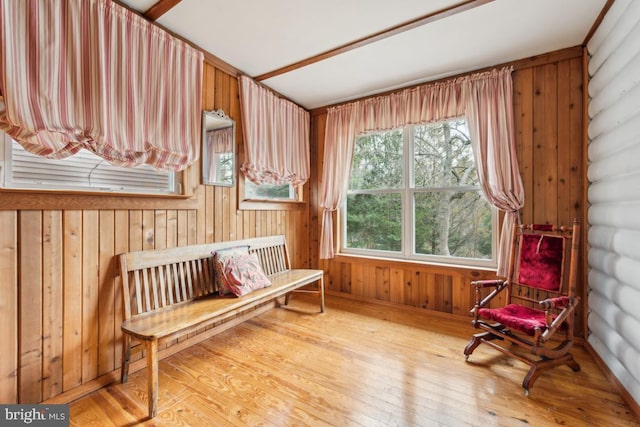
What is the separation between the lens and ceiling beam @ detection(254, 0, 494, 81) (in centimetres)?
198

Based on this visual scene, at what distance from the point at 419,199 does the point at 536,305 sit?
148 cm

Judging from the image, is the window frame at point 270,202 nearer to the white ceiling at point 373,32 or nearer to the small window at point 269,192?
the small window at point 269,192

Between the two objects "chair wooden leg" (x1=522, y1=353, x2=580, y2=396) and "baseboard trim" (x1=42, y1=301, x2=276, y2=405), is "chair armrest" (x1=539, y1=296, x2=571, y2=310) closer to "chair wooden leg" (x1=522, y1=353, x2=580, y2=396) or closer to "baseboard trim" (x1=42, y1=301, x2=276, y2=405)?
"chair wooden leg" (x1=522, y1=353, x2=580, y2=396)

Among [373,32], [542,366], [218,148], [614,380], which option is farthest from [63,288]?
[614,380]

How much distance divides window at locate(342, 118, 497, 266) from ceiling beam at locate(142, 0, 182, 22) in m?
2.35

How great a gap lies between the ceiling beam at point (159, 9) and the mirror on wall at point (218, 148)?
0.74 m

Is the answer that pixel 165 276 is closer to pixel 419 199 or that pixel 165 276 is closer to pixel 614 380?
pixel 419 199

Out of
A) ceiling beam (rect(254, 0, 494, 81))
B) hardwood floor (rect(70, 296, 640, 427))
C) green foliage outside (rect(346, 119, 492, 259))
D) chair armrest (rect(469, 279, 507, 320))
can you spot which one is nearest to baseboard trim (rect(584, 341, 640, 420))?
hardwood floor (rect(70, 296, 640, 427))

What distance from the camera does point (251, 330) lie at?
2717mm

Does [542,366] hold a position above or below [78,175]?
below

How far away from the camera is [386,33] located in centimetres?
229

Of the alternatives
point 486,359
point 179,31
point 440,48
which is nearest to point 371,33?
point 440,48

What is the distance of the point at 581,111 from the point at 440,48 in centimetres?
133

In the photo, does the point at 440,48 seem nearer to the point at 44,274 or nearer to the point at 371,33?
the point at 371,33
